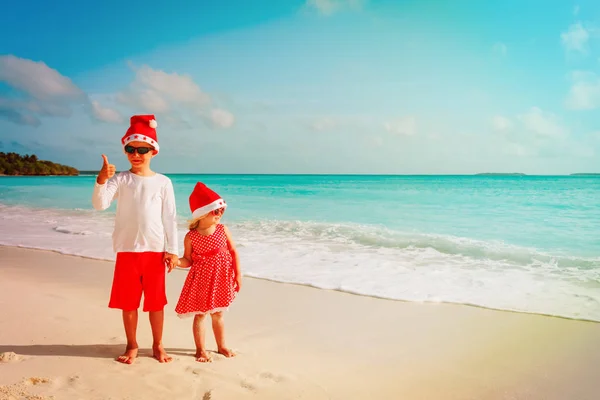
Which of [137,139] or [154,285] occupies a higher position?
[137,139]

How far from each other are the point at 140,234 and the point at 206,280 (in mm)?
592

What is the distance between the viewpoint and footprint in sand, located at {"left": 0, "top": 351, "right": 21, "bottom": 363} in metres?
3.07

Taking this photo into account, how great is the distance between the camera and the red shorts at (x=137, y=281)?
324 cm

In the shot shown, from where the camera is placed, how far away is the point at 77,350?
3.39 meters

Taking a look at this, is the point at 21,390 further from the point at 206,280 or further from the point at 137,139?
the point at 137,139

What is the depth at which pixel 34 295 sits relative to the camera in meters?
5.03

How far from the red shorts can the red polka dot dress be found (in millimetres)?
205

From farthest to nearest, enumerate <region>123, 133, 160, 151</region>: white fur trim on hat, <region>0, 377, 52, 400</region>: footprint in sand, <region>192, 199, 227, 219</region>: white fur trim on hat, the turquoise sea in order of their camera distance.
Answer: the turquoise sea < <region>192, 199, 227, 219</region>: white fur trim on hat < <region>123, 133, 160, 151</region>: white fur trim on hat < <region>0, 377, 52, 400</region>: footprint in sand

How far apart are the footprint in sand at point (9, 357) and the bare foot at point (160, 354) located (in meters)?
0.88

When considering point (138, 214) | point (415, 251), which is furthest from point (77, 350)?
point (415, 251)

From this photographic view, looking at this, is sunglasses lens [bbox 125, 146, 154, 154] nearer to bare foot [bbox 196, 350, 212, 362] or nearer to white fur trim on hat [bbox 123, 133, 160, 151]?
white fur trim on hat [bbox 123, 133, 160, 151]

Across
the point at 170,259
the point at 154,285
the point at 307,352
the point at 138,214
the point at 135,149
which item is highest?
the point at 135,149

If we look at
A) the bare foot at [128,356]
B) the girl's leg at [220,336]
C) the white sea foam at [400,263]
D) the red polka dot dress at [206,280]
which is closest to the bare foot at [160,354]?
the bare foot at [128,356]

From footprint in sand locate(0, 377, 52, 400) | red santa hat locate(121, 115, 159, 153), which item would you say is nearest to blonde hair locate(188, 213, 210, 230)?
red santa hat locate(121, 115, 159, 153)
